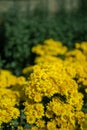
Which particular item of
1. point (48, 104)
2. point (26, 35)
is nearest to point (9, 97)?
point (48, 104)

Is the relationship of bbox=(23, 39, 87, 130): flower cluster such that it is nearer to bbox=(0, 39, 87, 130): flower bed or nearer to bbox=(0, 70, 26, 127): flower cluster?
bbox=(0, 39, 87, 130): flower bed

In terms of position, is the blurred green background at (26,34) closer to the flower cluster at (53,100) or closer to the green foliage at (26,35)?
the green foliage at (26,35)

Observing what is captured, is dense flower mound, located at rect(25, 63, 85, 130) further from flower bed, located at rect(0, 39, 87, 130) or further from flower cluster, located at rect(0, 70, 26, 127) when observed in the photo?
flower cluster, located at rect(0, 70, 26, 127)

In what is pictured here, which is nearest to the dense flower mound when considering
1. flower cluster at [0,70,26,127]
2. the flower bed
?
the flower bed

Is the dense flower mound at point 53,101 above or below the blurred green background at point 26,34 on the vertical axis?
below

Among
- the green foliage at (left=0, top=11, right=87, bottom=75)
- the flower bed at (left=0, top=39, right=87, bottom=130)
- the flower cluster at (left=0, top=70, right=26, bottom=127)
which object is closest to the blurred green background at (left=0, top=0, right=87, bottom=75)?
the green foliage at (left=0, top=11, right=87, bottom=75)

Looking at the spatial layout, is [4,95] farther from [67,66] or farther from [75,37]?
[75,37]

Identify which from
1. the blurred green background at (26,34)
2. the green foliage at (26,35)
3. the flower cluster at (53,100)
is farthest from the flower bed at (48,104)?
the green foliage at (26,35)

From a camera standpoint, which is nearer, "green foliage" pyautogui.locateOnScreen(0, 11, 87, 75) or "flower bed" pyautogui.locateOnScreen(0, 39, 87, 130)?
"flower bed" pyautogui.locateOnScreen(0, 39, 87, 130)

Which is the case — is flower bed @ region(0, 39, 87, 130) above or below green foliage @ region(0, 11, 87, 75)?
below
